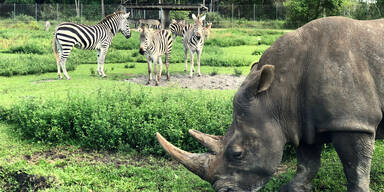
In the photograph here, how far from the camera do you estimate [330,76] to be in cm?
351

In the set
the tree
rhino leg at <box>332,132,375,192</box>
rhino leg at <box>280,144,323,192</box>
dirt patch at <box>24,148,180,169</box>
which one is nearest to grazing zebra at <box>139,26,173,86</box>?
dirt patch at <box>24,148,180,169</box>

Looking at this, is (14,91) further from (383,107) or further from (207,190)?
(383,107)

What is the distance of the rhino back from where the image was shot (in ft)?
11.4

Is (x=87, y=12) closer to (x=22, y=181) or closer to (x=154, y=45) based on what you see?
(x=154, y=45)

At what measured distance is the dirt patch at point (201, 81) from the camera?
1065 cm

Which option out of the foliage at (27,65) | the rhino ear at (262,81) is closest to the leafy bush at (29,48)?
the foliage at (27,65)

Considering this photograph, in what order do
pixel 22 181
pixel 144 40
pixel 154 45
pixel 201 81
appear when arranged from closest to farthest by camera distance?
1. pixel 22 181
2. pixel 144 40
3. pixel 201 81
4. pixel 154 45

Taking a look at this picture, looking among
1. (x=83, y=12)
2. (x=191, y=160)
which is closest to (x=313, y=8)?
(x=83, y=12)

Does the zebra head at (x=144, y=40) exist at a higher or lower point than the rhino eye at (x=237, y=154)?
higher

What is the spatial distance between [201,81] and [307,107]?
25.9 feet

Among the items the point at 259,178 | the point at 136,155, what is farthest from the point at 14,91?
the point at 259,178

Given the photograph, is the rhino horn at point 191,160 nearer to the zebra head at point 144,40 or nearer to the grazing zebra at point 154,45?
the grazing zebra at point 154,45

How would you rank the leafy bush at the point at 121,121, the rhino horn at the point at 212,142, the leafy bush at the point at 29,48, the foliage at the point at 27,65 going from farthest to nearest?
the leafy bush at the point at 29,48 < the foliage at the point at 27,65 < the leafy bush at the point at 121,121 < the rhino horn at the point at 212,142

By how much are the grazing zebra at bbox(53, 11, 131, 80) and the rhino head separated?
28.2 feet
